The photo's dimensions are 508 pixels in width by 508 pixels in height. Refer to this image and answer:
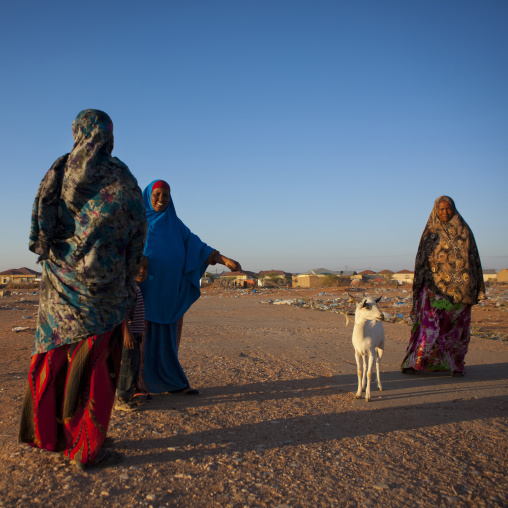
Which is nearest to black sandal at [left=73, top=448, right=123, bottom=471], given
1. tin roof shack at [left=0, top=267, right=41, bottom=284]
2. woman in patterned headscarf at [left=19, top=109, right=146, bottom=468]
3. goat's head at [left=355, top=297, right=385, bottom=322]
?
woman in patterned headscarf at [left=19, top=109, right=146, bottom=468]

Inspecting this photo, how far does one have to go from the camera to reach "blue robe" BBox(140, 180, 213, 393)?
16.5ft

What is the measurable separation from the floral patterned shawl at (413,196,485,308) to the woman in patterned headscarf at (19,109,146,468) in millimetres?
5223

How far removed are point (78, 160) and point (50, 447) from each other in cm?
192

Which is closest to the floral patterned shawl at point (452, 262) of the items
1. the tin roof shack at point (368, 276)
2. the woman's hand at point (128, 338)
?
the woman's hand at point (128, 338)

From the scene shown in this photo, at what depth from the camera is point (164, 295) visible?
16.6 ft

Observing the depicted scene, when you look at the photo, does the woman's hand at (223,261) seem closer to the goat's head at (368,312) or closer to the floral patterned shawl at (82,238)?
the goat's head at (368,312)

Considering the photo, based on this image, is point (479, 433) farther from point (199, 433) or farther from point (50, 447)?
point (50, 447)

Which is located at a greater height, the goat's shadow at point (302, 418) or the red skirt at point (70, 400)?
the red skirt at point (70, 400)

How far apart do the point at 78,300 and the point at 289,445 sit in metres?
1.89

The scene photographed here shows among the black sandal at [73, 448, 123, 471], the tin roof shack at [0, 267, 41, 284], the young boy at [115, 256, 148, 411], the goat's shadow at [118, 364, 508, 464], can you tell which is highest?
the tin roof shack at [0, 267, 41, 284]

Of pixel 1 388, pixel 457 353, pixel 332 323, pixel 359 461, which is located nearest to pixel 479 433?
pixel 359 461

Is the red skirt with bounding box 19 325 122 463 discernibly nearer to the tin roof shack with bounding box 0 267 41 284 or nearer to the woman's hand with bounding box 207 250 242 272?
the woman's hand with bounding box 207 250 242 272

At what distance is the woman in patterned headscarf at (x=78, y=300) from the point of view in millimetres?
3051

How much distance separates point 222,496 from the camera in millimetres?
2697
